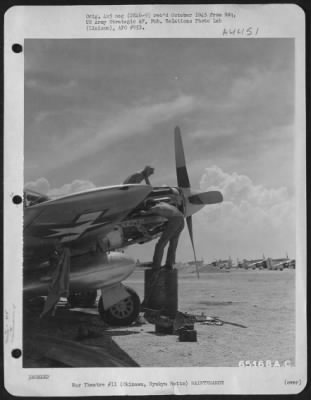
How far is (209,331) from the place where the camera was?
4.03ft

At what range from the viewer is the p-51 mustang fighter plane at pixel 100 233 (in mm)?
1206

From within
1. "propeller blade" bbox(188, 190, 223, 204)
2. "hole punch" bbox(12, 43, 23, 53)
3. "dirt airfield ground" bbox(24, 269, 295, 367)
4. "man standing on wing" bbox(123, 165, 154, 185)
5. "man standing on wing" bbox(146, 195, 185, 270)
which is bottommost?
"dirt airfield ground" bbox(24, 269, 295, 367)

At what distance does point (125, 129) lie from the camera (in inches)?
48.5

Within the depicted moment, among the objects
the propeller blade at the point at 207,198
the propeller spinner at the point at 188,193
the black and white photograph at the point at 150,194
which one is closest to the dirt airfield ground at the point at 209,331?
the black and white photograph at the point at 150,194

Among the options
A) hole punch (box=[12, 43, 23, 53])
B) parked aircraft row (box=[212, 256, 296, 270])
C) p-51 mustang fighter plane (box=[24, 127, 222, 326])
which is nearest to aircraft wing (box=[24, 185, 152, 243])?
p-51 mustang fighter plane (box=[24, 127, 222, 326])

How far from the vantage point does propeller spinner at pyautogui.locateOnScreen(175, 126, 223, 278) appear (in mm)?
1222

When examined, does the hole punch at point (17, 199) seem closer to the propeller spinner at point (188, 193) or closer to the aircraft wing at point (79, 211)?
the aircraft wing at point (79, 211)

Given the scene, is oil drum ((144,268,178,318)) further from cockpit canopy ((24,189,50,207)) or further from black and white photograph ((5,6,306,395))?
cockpit canopy ((24,189,50,207))

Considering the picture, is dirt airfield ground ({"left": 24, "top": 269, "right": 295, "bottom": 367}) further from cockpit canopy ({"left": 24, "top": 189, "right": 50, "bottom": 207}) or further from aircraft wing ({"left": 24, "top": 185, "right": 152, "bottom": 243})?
cockpit canopy ({"left": 24, "top": 189, "right": 50, "bottom": 207})

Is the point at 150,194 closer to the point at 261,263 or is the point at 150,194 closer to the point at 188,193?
the point at 188,193

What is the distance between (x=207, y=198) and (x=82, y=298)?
49 centimetres

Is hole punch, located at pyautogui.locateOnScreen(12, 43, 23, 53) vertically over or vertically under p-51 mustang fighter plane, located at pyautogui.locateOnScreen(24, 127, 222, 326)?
over

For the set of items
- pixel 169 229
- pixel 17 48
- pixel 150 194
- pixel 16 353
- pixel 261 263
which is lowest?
pixel 16 353

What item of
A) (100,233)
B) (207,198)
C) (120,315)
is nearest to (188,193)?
(207,198)
